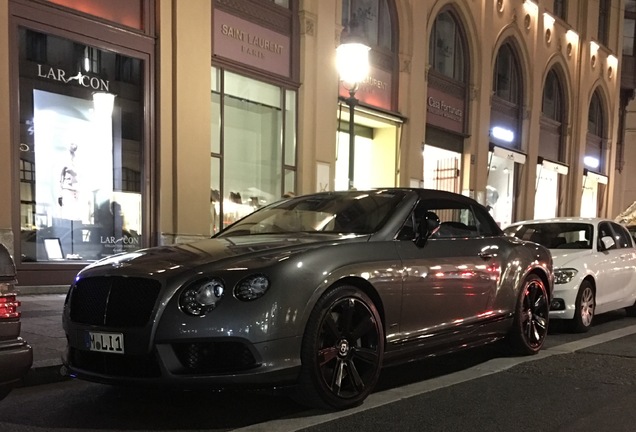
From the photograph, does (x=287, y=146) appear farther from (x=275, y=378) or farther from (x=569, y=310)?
(x=275, y=378)

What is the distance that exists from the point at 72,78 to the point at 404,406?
27.1 ft

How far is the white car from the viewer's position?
7809 millimetres

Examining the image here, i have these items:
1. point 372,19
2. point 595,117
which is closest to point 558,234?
point 372,19

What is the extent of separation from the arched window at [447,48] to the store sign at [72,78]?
10405 millimetres

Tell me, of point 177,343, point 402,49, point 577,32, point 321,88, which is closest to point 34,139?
point 321,88

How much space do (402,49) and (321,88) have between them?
3612mm

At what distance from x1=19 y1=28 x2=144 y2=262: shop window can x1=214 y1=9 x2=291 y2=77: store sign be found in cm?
194

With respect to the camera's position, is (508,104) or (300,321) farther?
(508,104)

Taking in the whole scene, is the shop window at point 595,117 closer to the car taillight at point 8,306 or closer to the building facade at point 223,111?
the building facade at point 223,111

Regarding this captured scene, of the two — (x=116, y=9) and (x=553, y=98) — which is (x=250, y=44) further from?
(x=553, y=98)

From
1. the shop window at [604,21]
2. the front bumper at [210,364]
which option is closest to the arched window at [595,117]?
the shop window at [604,21]

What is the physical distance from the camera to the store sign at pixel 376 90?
15188 mm

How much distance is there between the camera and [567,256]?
8.17 meters

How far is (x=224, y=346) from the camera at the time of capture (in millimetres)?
3838
